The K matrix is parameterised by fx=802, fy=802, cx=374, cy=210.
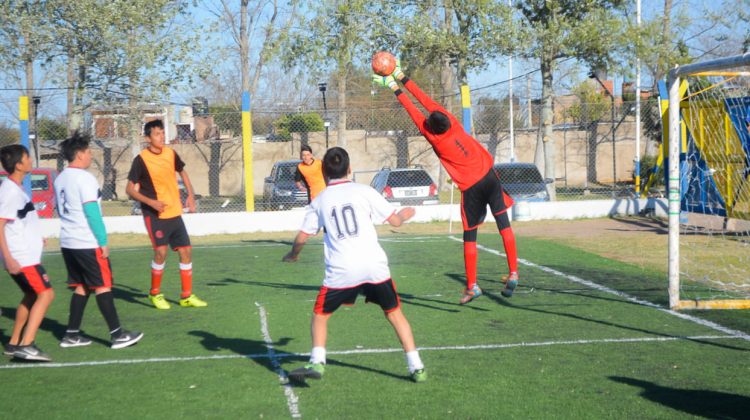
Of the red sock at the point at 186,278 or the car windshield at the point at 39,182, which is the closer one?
the red sock at the point at 186,278

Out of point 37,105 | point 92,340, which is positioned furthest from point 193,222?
point 92,340

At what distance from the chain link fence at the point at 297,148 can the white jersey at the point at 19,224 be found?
11871mm

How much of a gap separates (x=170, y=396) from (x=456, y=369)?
7.23ft

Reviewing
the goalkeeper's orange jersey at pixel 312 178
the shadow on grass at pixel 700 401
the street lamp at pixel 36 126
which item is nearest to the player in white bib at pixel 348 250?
the shadow on grass at pixel 700 401

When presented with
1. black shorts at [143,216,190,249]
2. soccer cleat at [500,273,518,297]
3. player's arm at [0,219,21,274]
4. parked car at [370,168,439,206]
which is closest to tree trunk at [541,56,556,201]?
parked car at [370,168,439,206]

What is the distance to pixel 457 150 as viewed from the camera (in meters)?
8.76

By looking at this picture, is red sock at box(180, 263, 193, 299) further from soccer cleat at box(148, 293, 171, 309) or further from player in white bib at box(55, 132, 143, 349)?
player in white bib at box(55, 132, 143, 349)

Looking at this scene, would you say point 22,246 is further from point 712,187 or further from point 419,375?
point 712,187

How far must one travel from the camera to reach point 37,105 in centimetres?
1992

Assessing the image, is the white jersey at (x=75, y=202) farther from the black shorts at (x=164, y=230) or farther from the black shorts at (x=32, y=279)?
the black shorts at (x=164, y=230)

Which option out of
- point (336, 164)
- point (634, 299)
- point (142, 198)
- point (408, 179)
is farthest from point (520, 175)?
point (336, 164)

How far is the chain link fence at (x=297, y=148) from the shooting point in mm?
20688

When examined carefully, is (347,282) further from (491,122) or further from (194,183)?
(194,183)

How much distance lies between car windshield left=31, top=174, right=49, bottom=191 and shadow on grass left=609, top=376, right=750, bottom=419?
17.0 m
